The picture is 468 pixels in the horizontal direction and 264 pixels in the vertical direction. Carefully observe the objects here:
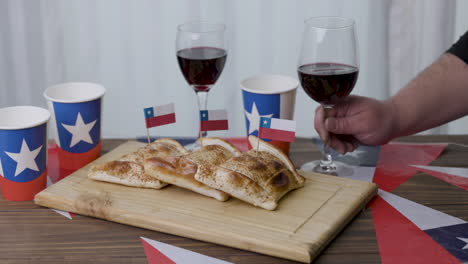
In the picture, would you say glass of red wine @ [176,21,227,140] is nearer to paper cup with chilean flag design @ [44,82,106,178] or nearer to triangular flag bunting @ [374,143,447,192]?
paper cup with chilean flag design @ [44,82,106,178]

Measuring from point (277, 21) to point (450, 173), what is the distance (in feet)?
5.96

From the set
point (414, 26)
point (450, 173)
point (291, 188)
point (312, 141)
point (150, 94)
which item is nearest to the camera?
point (291, 188)

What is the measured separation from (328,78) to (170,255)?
0.54 m

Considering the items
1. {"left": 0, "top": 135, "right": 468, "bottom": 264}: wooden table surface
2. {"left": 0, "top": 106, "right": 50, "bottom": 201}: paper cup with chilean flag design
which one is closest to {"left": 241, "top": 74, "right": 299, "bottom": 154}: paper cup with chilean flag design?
{"left": 0, "top": 135, "right": 468, "bottom": 264}: wooden table surface

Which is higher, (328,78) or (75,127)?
(328,78)

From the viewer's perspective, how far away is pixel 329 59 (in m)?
1.30

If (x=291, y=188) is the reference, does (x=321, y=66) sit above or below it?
above

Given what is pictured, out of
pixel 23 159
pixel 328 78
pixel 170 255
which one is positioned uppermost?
pixel 328 78

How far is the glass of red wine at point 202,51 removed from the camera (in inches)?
57.5

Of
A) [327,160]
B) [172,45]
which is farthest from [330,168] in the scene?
[172,45]

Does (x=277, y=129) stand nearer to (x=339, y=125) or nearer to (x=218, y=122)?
(x=218, y=122)

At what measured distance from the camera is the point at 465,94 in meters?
1.49

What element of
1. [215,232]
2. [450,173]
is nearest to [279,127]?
[215,232]

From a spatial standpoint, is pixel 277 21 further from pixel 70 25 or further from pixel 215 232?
pixel 215 232
